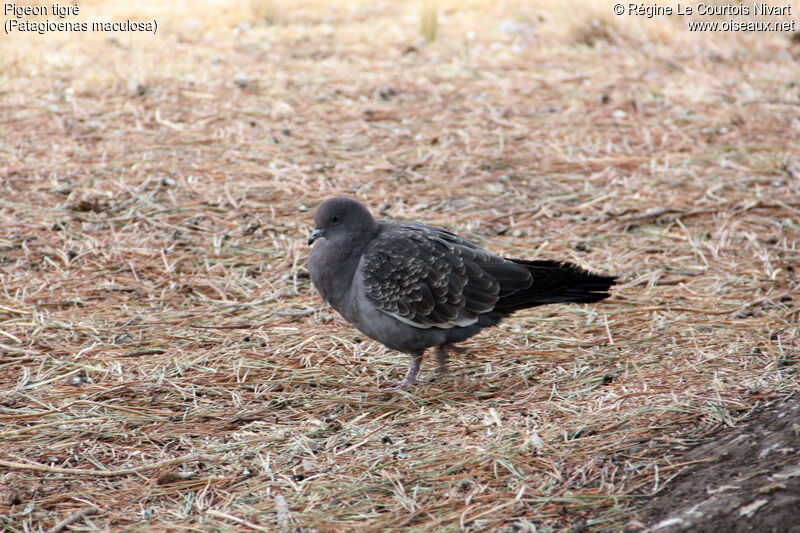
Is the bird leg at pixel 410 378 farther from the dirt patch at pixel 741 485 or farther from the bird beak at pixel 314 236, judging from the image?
the dirt patch at pixel 741 485

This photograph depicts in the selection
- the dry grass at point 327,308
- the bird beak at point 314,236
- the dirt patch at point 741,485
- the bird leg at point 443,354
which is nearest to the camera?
the dirt patch at point 741,485

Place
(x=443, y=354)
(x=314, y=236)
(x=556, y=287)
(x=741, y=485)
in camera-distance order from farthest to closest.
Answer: (x=443, y=354) → (x=314, y=236) → (x=556, y=287) → (x=741, y=485)

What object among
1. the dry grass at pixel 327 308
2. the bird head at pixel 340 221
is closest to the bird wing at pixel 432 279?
the bird head at pixel 340 221

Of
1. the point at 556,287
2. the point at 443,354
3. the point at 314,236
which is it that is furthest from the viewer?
the point at 443,354

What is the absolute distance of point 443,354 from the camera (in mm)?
4492

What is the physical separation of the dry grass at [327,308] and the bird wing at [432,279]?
1.26 ft

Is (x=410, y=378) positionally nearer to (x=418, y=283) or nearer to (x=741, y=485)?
(x=418, y=283)

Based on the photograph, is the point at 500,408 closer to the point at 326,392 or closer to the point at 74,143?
the point at 326,392

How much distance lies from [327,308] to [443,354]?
0.94 m

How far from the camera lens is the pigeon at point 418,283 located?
4227 mm

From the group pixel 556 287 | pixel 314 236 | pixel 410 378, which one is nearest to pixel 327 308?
pixel 314 236

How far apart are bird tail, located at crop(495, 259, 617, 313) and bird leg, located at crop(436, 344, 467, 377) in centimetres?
34

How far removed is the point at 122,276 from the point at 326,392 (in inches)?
75.5

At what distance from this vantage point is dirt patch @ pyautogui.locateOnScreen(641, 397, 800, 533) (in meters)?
2.59
